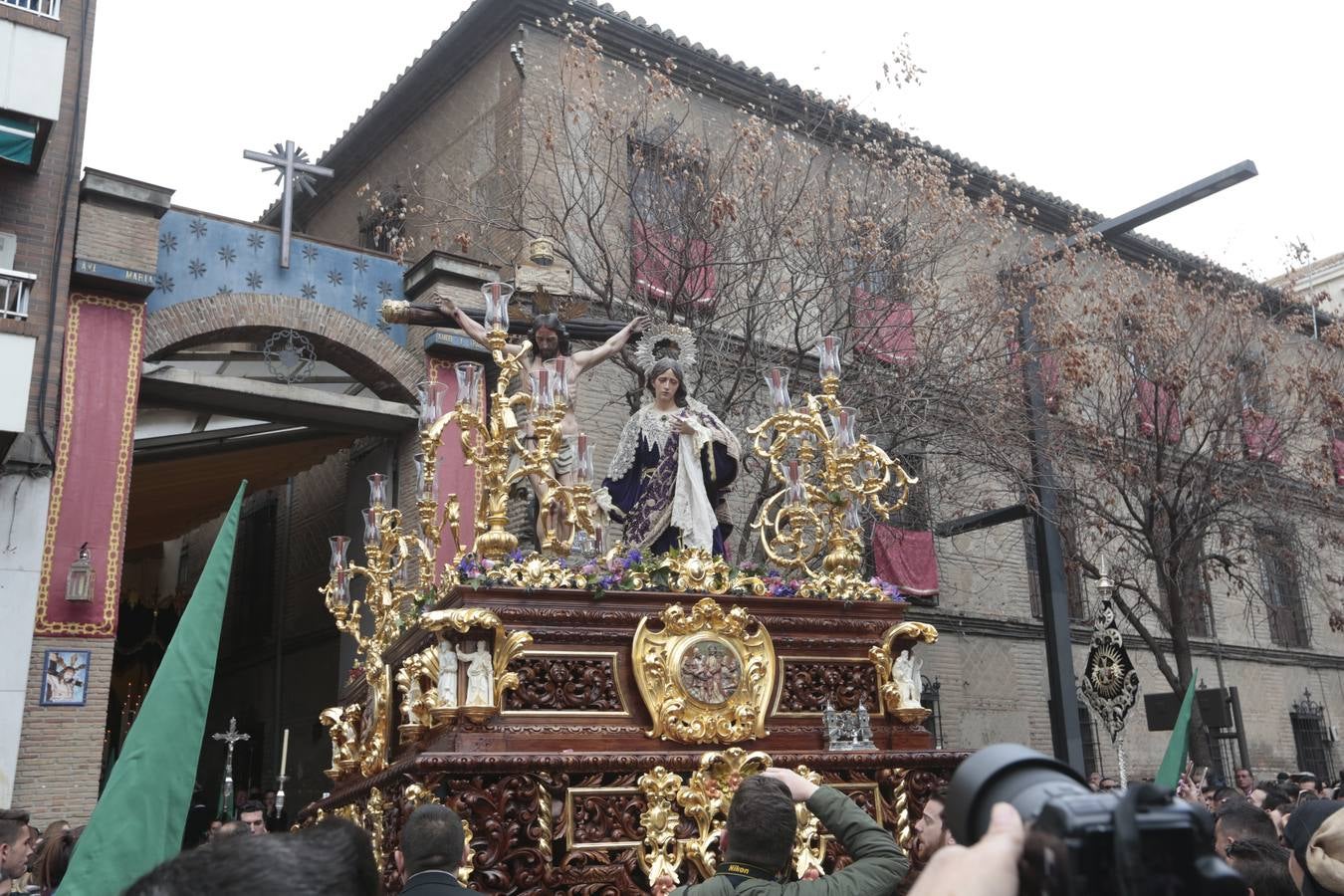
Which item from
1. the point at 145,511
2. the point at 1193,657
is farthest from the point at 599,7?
the point at 1193,657

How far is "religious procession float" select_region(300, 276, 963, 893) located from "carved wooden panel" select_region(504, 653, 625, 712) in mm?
11

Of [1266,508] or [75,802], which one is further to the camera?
[1266,508]

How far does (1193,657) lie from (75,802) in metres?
20.2

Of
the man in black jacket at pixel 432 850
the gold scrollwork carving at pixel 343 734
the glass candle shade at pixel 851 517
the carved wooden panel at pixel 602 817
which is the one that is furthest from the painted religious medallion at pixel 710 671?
the man in black jacket at pixel 432 850

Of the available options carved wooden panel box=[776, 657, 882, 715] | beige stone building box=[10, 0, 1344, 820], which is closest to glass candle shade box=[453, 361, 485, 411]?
carved wooden panel box=[776, 657, 882, 715]

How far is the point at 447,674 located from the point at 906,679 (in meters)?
2.65

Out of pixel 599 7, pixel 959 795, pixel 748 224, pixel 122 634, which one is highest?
pixel 599 7

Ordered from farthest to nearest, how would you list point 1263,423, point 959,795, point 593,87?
point 1263,423, point 593,87, point 959,795

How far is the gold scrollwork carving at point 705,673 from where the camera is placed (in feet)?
20.8

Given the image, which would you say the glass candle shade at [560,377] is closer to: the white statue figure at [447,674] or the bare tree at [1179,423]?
the white statue figure at [447,674]

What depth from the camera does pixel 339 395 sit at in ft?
51.7

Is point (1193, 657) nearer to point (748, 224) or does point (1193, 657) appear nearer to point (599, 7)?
point (748, 224)

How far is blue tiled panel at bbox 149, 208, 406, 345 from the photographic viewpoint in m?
15.0

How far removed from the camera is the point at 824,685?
6.89 metres
